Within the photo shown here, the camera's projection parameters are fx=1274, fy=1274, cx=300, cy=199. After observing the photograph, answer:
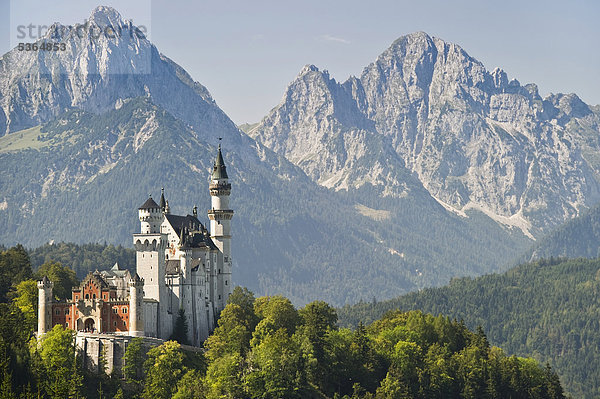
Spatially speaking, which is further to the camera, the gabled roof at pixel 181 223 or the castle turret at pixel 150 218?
the gabled roof at pixel 181 223

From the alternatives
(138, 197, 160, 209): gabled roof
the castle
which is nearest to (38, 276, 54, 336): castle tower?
the castle

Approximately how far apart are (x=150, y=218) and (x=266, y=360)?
Answer: 91.8ft

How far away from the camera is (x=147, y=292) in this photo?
580 ft

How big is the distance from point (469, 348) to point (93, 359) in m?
59.9

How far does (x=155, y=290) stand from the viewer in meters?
177

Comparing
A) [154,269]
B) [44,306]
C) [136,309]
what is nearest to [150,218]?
[154,269]

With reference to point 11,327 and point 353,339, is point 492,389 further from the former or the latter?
point 11,327

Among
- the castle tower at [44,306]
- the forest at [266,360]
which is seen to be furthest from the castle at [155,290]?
the forest at [266,360]

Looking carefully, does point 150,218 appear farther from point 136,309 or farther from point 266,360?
point 266,360

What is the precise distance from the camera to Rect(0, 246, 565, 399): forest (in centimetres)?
16250

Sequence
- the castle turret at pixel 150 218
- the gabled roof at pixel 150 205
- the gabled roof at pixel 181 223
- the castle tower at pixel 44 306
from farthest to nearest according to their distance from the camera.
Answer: the gabled roof at pixel 181 223 < the gabled roof at pixel 150 205 < the castle turret at pixel 150 218 < the castle tower at pixel 44 306

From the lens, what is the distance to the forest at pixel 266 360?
162500mm

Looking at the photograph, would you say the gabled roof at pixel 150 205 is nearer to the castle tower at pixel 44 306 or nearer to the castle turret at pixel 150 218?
the castle turret at pixel 150 218

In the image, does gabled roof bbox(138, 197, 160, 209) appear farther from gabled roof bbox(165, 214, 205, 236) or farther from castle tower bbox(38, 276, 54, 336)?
castle tower bbox(38, 276, 54, 336)
